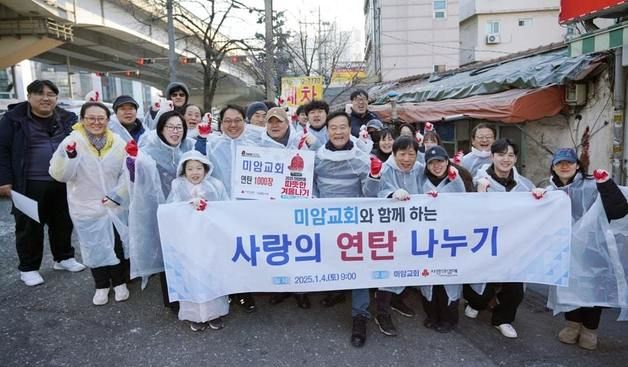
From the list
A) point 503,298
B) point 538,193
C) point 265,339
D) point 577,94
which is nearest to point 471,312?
point 503,298

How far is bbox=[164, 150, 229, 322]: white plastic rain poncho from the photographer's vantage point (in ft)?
10.8

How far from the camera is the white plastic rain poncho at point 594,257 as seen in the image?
307 cm

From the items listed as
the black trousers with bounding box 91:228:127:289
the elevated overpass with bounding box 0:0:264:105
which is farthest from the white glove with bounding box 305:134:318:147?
the elevated overpass with bounding box 0:0:264:105

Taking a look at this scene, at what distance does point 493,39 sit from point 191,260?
32533 millimetres

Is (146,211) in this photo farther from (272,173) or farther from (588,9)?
(588,9)

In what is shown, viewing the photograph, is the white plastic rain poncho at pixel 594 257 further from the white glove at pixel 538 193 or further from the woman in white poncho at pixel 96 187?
the woman in white poncho at pixel 96 187

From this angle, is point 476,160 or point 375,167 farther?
point 476,160

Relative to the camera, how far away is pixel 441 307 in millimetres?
3455

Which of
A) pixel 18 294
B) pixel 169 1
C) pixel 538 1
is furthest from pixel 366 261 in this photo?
pixel 538 1

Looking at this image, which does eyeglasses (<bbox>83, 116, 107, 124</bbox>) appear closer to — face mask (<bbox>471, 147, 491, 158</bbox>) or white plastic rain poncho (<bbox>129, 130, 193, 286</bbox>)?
white plastic rain poncho (<bbox>129, 130, 193, 286</bbox>)

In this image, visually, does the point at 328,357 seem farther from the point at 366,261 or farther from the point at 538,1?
the point at 538,1

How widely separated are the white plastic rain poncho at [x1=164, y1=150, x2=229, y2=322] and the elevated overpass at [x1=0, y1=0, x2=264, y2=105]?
50.0 ft

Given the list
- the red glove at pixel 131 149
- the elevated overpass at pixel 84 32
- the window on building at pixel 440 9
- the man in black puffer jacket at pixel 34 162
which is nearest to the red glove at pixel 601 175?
the red glove at pixel 131 149

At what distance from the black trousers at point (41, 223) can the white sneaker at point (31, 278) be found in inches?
1.6
